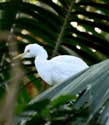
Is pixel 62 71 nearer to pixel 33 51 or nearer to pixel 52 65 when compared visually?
pixel 52 65

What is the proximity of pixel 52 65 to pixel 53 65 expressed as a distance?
0.01 metres

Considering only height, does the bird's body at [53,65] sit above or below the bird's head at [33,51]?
below

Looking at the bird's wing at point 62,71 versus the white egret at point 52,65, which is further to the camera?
the bird's wing at point 62,71

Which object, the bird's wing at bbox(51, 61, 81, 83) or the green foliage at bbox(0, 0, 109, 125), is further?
the bird's wing at bbox(51, 61, 81, 83)

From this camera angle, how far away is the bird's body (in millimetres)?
2635

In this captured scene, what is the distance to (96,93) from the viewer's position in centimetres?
110

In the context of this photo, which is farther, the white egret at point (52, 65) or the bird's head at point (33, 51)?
the bird's head at point (33, 51)

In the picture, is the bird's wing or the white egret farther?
the bird's wing

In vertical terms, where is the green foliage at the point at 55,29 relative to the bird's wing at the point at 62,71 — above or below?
above

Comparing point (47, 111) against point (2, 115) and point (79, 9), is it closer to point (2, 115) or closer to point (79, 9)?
point (2, 115)

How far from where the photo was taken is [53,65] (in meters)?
2.84

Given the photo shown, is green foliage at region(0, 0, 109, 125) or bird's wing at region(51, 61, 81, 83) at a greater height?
green foliage at region(0, 0, 109, 125)

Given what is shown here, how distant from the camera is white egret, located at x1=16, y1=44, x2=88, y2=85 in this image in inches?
103

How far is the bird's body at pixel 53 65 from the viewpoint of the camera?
8.64 ft
